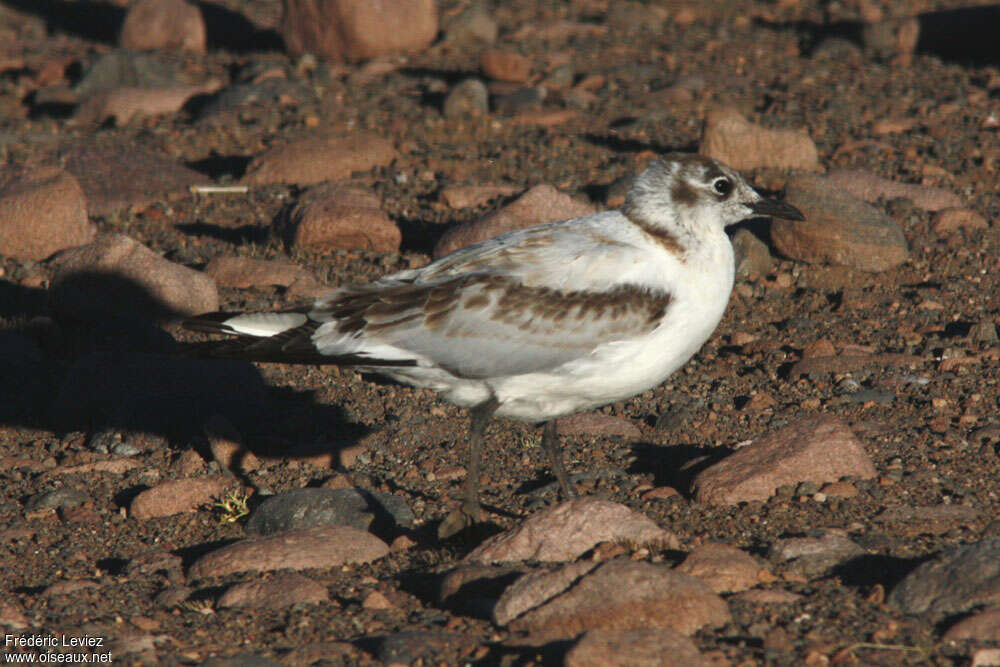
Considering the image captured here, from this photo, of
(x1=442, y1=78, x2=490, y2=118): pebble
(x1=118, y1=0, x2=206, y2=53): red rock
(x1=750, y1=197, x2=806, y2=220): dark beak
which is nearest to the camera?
(x1=750, y1=197, x2=806, y2=220): dark beak

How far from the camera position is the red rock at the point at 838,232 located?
8.54 metres

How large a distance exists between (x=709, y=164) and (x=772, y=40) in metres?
8.27

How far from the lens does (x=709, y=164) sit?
606 centimetres

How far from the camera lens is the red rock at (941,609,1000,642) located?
442 cm

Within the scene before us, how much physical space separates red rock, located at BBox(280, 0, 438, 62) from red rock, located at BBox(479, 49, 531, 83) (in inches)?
55.8

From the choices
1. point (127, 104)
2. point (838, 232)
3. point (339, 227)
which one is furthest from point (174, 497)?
point (127, 104)

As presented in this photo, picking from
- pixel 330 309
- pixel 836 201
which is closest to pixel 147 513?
pixel 330 309

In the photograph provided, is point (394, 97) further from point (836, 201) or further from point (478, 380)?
point (478, 380)

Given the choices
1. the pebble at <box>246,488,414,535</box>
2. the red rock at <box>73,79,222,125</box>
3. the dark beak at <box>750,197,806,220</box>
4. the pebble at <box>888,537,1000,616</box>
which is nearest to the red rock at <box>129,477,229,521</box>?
the pebble at <box>246,488,414,535</box>

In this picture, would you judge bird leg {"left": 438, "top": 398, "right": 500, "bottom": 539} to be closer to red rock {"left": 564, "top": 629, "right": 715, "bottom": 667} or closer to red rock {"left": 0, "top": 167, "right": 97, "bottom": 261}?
red rock {"left": 564, "top": 629, "right": 715, "bottom": 667}

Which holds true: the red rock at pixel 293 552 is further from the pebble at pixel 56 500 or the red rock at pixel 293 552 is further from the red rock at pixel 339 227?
the red rock at pixel 339 227

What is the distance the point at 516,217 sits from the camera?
28.2 feet

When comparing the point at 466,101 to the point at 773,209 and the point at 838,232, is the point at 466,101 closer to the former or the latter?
the point at 838,232

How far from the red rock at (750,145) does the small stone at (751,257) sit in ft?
5.78
